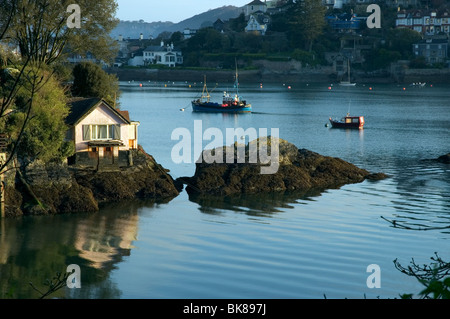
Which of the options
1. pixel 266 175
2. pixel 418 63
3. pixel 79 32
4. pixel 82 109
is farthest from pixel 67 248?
pixel 418 63

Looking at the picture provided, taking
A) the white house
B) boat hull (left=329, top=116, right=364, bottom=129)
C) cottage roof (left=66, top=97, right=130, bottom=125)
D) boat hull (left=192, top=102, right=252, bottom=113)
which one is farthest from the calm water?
the white house

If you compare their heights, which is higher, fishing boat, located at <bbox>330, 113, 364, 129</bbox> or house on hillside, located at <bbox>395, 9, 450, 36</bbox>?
house on hillside, located at <bbox>395, 9, 450, 36</bbox>

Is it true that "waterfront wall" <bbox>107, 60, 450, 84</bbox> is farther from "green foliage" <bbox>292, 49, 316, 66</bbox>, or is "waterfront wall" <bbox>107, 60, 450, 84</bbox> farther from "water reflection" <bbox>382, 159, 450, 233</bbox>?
"water reflection" <bbox>382, 159, 450, 233</bbox>

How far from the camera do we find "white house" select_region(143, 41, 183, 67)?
17775 cm

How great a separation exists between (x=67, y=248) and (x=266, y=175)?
1274 cm

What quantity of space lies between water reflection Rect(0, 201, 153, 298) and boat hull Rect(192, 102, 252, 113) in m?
56.5

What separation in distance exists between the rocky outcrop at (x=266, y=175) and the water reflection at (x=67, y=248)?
15.2 ft

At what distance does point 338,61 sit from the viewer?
165m

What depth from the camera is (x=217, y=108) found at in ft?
287

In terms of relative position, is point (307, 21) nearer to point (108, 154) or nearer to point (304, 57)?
point (304, 57)

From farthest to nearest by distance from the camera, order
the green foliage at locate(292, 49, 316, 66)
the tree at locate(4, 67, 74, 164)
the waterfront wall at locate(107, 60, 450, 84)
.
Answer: the green foliage at locate(292, 49, 316, 66) → the waterfront wall at locate(107, 60, 450, 84) → the tree at locate(4, 67, 74, 164)

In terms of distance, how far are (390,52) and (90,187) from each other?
135995 mm
